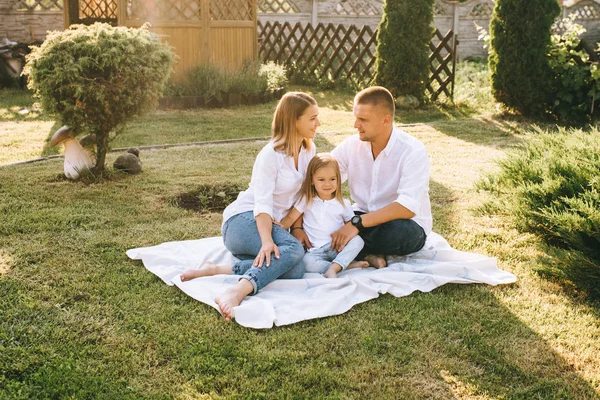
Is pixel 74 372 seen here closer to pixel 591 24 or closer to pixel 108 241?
pixel 108 241

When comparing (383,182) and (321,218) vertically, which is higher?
(383,182)

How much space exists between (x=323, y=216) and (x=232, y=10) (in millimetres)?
8697

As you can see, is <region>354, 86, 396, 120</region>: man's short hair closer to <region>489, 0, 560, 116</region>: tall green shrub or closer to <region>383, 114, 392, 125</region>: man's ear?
<region>383, 114, 392, 125</region>: man's ear

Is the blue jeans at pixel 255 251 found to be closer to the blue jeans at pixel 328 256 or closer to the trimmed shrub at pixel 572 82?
the blue jeans at pixel 328 256

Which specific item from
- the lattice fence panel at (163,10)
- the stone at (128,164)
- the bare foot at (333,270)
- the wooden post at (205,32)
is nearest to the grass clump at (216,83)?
the wooden post at (205,32)

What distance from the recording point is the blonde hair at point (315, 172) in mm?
3941

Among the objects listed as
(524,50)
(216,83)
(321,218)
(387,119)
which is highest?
(524,50)

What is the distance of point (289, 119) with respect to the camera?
12.5 ft

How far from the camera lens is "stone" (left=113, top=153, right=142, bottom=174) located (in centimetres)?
615

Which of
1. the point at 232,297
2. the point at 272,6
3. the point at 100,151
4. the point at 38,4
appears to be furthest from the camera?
the point at 272,6

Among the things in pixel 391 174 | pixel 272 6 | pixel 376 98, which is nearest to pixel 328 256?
pixel 391 174

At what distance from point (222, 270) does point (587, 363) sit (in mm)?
2069

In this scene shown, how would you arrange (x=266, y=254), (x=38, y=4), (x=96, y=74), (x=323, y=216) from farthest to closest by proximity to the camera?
(x=38, y=4) → (x=96, y=74) → (x=323, y=216) → (x=266, y=254)

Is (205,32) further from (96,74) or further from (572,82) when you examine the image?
(572,82)
